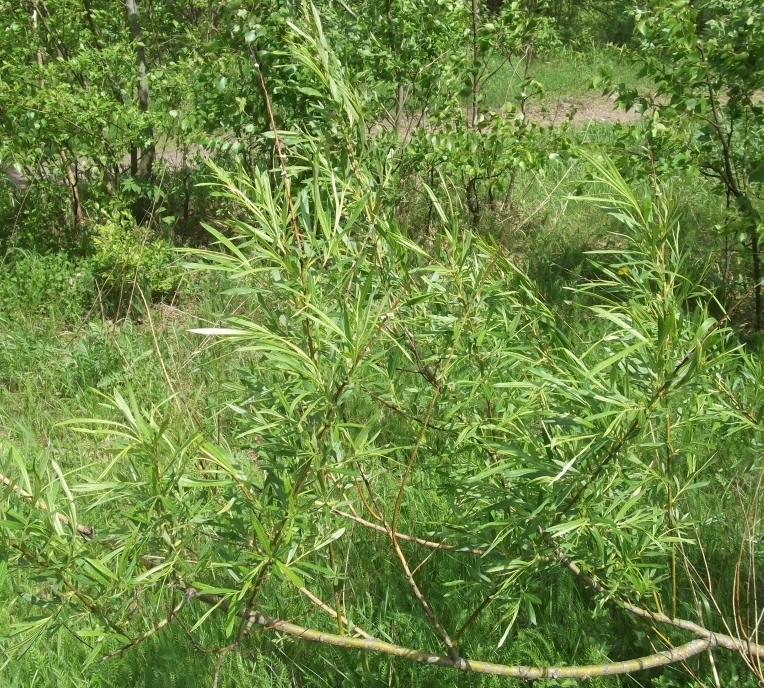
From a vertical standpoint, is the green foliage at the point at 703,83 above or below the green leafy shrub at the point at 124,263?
above

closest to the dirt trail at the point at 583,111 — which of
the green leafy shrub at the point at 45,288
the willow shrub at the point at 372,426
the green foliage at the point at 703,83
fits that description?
the green foliage at the point at 703,83

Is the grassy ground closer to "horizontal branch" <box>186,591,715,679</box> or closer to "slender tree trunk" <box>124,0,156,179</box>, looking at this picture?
"slender tree trunk" <box>124,0,156,179</box>

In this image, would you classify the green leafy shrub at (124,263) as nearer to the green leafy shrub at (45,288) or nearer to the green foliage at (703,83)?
the green leafy shrub at (45,288)

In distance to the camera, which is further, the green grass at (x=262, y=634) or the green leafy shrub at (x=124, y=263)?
the green leafy shrub at (x=124, y=263)

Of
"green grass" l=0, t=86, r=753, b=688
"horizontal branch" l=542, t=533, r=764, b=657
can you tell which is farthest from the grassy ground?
"horizontal branch" l=542, t=533, r=764, b=657

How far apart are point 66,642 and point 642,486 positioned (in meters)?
1.88

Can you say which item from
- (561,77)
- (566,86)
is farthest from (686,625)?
(561,77)

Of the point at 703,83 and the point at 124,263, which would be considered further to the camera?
the point at 124,263

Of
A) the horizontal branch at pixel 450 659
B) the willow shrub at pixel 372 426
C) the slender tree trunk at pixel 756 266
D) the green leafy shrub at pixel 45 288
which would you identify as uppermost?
the willow shrub at pixel 372 426

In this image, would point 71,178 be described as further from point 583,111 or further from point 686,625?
point 583,111

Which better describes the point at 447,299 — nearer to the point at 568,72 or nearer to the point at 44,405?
the point at 44,405

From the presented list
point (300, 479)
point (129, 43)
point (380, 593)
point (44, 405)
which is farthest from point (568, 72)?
point (300, 479)

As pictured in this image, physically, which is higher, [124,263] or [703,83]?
[703,83]

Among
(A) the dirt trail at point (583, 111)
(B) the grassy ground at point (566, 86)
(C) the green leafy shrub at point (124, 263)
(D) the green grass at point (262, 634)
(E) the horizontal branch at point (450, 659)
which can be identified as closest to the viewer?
(E) the horizontal branch at point (450, 659)
